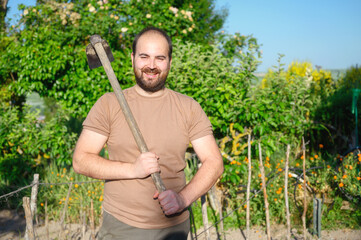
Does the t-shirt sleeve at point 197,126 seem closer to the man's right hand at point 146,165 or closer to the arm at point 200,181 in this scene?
the arm at point 200,181

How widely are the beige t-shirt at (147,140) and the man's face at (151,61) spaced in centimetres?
9

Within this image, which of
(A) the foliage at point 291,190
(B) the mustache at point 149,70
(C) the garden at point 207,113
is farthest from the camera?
(C) the garden at point 207,113

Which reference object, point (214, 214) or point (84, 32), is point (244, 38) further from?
point (214, 214)

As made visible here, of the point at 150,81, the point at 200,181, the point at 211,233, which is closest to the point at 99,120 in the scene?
the point at 150,81

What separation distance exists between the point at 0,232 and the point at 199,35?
15.5 feet

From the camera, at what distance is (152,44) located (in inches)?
69.1

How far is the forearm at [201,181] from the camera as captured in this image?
1.64 m

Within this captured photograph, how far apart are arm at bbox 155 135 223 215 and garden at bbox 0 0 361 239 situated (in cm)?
199

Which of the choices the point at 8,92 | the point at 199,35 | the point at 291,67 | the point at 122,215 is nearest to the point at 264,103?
the point at 199,35

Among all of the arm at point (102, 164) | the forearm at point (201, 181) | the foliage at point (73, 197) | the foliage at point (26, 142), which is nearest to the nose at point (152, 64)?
the arm at point (102, 164)

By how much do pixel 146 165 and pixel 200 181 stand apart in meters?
0.33

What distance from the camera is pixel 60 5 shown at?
19.5ft

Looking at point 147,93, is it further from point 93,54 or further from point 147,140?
point 93,54

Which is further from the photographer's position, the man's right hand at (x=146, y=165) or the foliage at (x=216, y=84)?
the foliage at (x=216, y=84)
